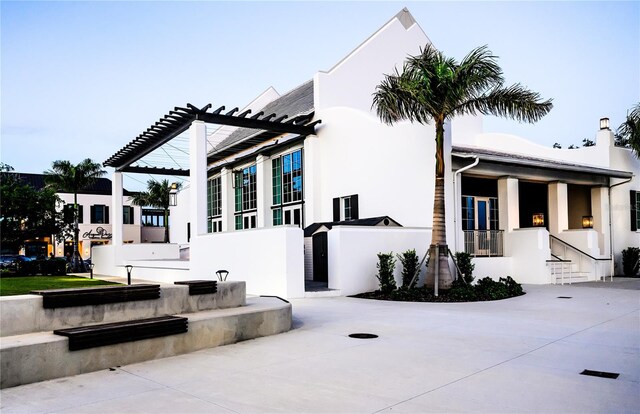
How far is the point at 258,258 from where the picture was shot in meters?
16.2

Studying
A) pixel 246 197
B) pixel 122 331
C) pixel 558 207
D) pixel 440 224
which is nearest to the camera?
pixel 122 331

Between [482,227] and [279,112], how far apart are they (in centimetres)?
1237

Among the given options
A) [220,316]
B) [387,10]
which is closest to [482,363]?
[220,316]

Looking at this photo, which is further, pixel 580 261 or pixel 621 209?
pixel 621 209

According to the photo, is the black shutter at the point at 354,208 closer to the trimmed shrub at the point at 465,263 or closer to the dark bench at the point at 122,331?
the trimmed shrub at the point at 465,263

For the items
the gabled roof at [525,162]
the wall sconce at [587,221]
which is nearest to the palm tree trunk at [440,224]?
the gabled roof at [525,162]

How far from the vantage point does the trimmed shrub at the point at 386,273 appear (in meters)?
15.3

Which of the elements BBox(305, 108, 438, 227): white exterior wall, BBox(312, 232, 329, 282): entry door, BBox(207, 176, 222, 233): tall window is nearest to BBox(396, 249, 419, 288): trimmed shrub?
BBox(305, 108, 438, 227): white exterior wall

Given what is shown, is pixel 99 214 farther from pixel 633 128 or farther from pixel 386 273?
pixel 633 128

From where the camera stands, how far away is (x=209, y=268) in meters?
18.7

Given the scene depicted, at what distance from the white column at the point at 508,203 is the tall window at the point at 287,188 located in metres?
8.37

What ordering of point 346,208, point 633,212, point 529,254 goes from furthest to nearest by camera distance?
point 633,212 → point 346,208 → point 529,254

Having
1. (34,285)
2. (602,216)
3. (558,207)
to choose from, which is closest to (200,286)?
(34,285)

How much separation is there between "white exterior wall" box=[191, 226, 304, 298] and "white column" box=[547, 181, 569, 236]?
12.1m
